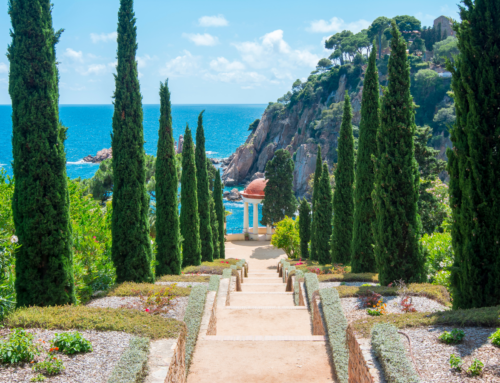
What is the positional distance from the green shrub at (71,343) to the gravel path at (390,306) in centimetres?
527

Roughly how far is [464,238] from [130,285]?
841 centimetres

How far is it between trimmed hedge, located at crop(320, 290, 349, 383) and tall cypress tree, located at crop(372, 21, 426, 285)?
221cm

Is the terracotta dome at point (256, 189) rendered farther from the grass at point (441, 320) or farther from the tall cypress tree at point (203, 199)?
the grass at point (441, 320)

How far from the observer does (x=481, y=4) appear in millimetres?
8094

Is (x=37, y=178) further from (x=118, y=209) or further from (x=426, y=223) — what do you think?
(x=426, y=223)

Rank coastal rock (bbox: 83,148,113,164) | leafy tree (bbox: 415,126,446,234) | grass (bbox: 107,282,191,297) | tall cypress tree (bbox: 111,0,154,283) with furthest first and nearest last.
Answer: coastal rock (bbox: 83,148,113,164), leafy tree (bbox: 415,126,446,234), tall cypress tree (bbox: 111,0,154,283), grass (bbox: 107,282,191,297)

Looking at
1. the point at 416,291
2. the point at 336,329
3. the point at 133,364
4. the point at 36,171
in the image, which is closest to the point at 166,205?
the point at 36,171

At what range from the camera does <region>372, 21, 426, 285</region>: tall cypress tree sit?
10.9 metres

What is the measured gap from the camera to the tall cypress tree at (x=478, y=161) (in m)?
7.84

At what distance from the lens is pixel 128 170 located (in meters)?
12.0

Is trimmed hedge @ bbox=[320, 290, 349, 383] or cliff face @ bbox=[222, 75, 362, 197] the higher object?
cliff face @ bbox=[222, 75, 362, 197]

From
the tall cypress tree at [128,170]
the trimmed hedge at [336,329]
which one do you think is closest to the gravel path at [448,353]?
the trimmed hedge at [336,329]

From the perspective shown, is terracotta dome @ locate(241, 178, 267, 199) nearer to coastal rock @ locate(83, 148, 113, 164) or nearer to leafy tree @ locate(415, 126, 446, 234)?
leafy tree @ locate(415, 126, 446, 234)

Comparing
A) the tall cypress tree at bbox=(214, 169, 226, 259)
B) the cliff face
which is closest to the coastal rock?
the cliff face
